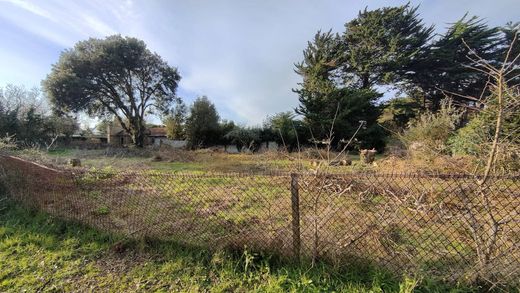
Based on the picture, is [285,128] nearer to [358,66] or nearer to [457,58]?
[358,66]

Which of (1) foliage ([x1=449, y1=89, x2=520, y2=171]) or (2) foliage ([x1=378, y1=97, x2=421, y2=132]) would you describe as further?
(2) foliage ([x1=378, y1=97, x2=421, y2=132])

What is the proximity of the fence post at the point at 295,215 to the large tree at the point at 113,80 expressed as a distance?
25773mm

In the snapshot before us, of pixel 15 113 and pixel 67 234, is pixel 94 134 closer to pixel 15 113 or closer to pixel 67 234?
pixel 15 113

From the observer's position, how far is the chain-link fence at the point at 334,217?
6.31 ft

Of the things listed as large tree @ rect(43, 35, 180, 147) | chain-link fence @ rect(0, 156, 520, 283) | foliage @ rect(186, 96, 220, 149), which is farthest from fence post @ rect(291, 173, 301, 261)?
large tree @ rect(43, 35, 180, 147)

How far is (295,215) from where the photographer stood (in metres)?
2.18

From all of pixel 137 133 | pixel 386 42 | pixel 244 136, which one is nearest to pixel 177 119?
pixel 137 133

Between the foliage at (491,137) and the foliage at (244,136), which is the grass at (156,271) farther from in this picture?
the foliage at (244,136)

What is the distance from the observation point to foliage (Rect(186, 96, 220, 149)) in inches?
897

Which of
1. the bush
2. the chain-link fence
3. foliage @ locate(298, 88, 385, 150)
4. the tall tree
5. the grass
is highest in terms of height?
the tall tree

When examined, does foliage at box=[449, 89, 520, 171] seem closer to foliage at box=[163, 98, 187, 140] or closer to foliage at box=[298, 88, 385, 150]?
foliage at box=[298, 88, 385, 150]

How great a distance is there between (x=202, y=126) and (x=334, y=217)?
21179 mm

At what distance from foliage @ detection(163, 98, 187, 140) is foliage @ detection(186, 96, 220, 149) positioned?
3.85 metres

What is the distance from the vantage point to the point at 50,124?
22.6 meters
